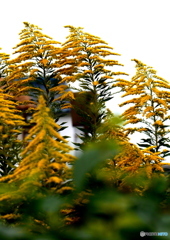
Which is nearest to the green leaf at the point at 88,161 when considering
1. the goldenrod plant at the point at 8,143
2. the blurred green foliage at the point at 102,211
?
the blurred green foliage at the point at 102,211

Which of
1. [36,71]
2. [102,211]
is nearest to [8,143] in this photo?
[36,71]

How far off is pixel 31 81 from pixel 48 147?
4.99m

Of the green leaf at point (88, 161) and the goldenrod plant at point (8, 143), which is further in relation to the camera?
the goldenrod plant at point (8, 143)

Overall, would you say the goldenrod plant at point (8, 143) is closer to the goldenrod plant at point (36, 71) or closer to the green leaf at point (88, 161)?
the goldenrod plant at point (36, 71)

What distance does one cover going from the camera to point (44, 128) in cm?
225

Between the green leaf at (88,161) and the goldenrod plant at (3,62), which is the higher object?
the goldenrod plant at (3,62)

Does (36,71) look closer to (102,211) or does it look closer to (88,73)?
(88,73)

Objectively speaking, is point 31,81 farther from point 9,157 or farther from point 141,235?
point 141,235

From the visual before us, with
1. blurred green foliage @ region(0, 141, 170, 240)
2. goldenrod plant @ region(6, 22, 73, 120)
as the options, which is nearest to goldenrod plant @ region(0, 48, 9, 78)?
goldenrod plant @ region(6, 22, 73, 120)

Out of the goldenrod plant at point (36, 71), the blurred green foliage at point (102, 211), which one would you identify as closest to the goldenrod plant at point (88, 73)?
the goldenrod plant at point (36, 71)

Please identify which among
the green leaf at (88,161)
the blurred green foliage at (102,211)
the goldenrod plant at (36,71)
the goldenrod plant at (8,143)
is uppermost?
the goldenrod plant at (36,71)

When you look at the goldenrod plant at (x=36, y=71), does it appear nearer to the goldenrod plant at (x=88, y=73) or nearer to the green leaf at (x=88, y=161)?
the goldenrod plant at (x=88, y=73)

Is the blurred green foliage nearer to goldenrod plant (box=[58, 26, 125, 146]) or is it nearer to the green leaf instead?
the green leaf

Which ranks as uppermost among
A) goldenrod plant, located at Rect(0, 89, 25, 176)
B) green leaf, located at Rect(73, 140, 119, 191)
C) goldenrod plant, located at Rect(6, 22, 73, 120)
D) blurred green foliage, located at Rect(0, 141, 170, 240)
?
goldenrod plant, located at Rect(6, 22, 73, 120)
